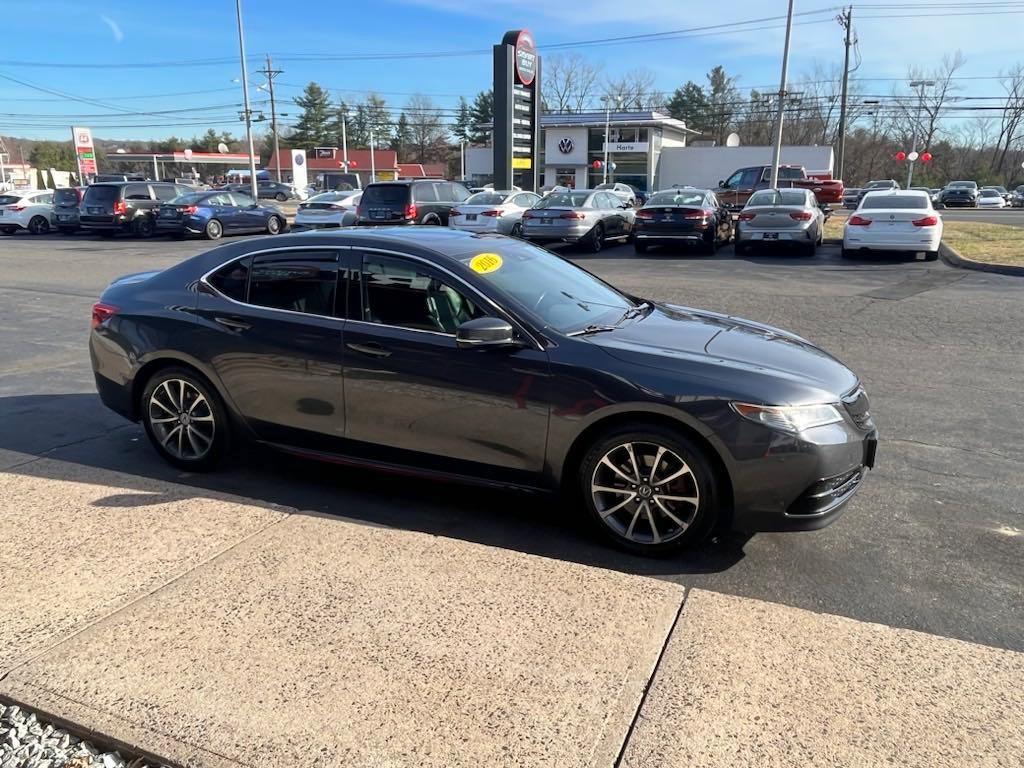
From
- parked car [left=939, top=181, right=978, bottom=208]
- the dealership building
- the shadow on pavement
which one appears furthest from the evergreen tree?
the shadow on pavement

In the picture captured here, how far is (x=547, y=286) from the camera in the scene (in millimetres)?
4520

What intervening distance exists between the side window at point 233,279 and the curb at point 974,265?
1358 cm

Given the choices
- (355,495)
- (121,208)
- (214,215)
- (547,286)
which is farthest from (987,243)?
(121,208)

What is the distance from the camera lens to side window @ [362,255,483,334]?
13.5 feet

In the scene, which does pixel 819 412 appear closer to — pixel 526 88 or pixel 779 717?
pixel 779 717

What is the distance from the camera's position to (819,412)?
141 inches

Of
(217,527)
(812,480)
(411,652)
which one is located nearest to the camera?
(411,652)

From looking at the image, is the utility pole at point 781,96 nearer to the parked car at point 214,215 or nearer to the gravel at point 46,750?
the parked car at point 214,215

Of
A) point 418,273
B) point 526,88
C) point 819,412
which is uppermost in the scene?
point 526,88

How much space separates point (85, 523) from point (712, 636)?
10.4 feet

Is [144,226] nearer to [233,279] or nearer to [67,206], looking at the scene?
[67,206]

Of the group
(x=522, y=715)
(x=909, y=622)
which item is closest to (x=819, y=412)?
(x=909, y=622)

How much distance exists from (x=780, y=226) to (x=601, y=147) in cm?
4587

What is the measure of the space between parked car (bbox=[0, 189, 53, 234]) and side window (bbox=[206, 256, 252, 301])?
28.5 meters
